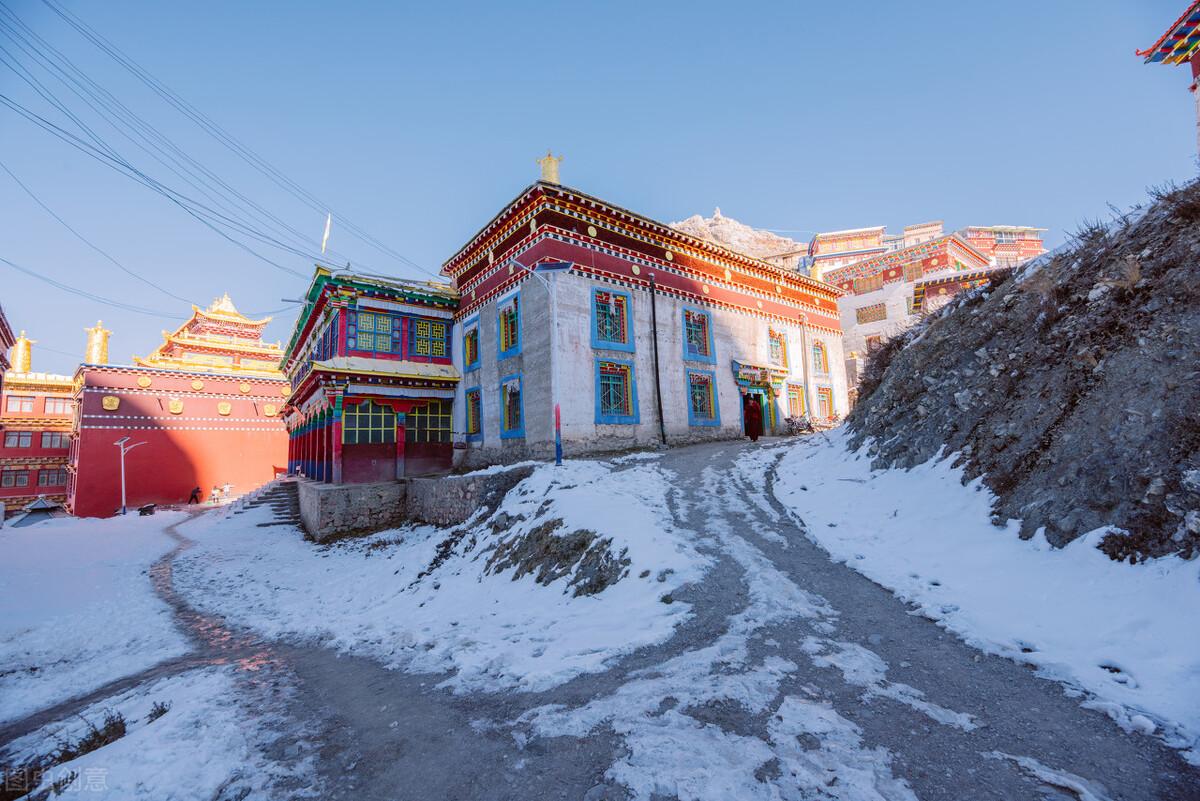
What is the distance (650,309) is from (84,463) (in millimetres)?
36485

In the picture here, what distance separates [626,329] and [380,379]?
10545mm

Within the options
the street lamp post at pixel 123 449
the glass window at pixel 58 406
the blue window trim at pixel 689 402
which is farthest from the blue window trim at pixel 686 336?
the glass window at pixel 58 406

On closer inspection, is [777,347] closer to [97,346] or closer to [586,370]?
[586,370]

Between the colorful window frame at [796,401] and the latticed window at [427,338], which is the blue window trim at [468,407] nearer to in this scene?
the latticed window at [427,338]

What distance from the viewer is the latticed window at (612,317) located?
18281 mm

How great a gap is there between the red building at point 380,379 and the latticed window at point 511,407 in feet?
12.9

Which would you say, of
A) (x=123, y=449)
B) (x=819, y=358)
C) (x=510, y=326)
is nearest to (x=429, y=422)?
(x=510, y=326)

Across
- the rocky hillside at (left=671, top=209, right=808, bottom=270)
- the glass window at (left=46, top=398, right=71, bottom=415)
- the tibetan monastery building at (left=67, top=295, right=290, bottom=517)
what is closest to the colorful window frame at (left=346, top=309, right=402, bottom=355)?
the tibetan monastery building at (left=67, top=295, right=290, bottom=517)

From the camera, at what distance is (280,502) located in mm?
24172

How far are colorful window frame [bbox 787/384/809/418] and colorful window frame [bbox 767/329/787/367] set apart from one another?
1.43m

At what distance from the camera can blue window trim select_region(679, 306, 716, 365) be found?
20.8 meters

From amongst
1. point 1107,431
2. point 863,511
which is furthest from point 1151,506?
point 863,511

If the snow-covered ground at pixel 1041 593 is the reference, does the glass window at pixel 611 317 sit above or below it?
above

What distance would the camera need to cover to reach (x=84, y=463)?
29.9 metres
